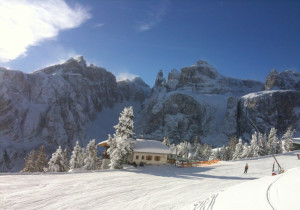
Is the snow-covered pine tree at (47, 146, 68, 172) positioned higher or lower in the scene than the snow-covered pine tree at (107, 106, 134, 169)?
lower

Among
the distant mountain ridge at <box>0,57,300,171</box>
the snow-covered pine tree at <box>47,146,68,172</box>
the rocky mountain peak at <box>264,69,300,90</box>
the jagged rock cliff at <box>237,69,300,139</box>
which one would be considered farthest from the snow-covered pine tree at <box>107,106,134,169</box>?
the rocky mountain peak at <box>264,69,300,90</box>

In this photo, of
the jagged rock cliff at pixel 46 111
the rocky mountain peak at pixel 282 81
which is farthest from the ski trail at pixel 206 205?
the rocky mountain peak at pixel 282 81

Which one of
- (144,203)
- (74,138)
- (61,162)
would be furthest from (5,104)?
(144,203)

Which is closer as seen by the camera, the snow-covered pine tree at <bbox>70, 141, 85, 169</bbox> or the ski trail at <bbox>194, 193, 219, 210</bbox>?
the ski trail at <bbox>194, 193, 219, 210</bbox>

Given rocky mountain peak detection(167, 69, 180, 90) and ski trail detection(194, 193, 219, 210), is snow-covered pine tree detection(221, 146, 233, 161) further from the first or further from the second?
rocky mountain peak detection(167, 69, 180, 90)

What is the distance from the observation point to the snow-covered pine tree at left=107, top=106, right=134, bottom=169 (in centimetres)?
2872

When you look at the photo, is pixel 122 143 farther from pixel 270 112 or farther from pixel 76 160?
pixel 270 112

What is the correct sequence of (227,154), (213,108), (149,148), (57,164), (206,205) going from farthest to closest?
1. (213,108)
2. (227,154)
3. (57,164)
4. (149,148)
5. (206,205)

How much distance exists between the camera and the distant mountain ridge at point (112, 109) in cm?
11719

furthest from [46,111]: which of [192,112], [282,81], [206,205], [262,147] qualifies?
[282,81]

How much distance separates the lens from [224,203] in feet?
33.7

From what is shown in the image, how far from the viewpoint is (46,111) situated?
431 feet

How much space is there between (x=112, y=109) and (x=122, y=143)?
6816 inches

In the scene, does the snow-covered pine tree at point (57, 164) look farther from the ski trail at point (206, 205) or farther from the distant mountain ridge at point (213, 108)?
the distant mountain ridge at point (213, 108)
